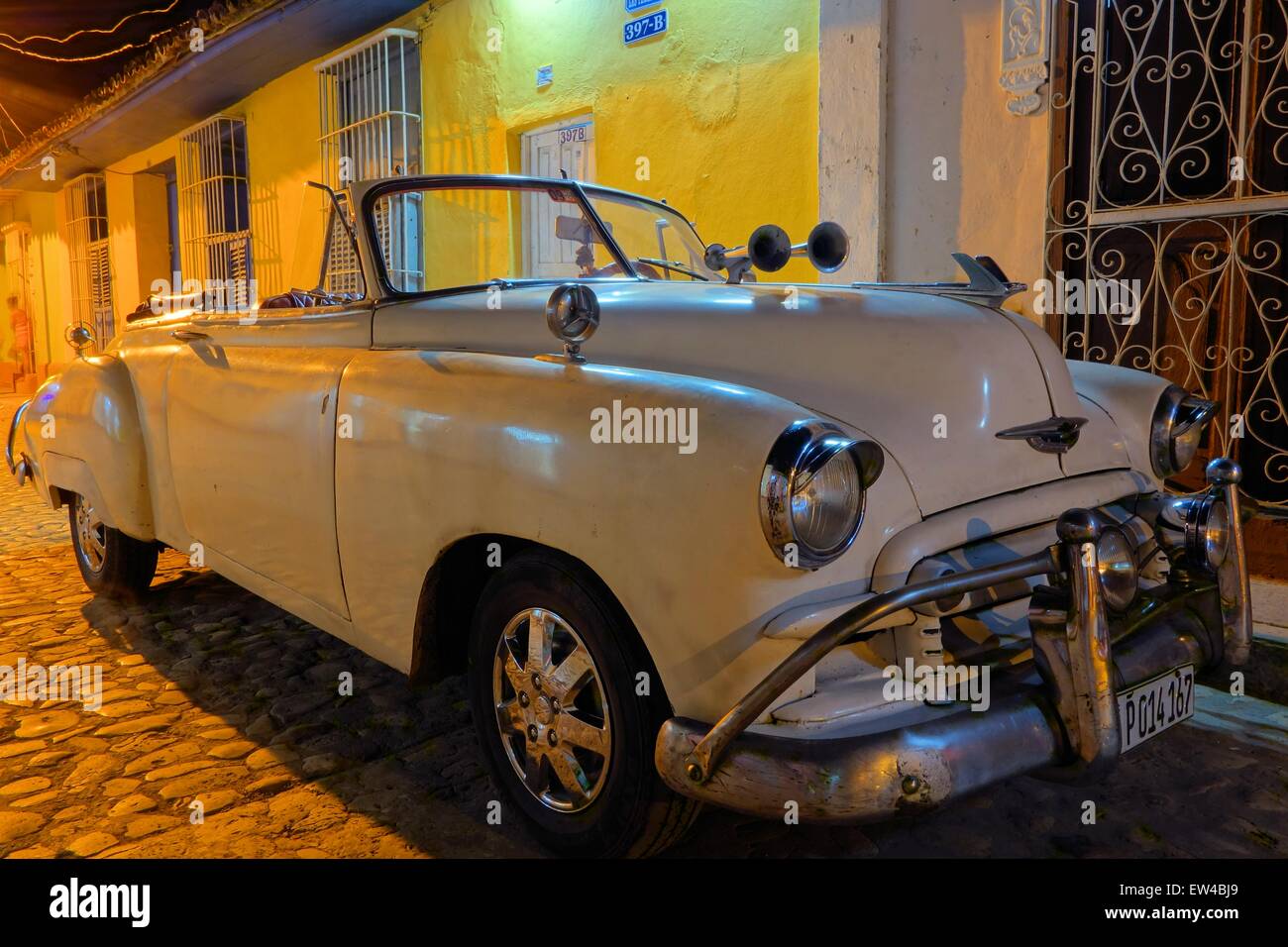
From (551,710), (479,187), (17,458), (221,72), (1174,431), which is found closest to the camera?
(551,710)

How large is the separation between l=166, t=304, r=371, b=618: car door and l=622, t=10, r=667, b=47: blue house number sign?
370cm

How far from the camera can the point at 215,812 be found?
2.45m

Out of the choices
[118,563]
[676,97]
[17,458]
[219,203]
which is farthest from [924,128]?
[219,203]

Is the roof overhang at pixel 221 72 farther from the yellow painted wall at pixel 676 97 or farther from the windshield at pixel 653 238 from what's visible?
the windshield at pixel 653 238

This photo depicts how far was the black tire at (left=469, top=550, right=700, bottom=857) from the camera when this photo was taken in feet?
6.16

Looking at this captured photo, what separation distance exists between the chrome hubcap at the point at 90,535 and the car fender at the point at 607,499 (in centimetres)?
235

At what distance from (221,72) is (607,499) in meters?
10.5

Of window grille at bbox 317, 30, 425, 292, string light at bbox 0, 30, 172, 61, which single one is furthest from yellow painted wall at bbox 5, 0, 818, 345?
string light at bbox 0, 30, 172, 61

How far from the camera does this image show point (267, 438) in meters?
2.95

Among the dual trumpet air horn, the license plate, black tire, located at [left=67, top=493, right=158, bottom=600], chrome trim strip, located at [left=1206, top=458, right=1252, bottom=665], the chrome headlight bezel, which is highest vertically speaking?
the dual trumpet air horn

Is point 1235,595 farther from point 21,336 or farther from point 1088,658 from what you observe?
point 21,336

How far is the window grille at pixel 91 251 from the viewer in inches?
637

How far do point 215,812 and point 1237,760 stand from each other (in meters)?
2.72

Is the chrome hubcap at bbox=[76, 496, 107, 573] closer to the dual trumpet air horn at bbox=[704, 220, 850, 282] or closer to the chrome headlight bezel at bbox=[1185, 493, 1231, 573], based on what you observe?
the dual trumpet air horn at bbox=[704, 220, 850, 282]
